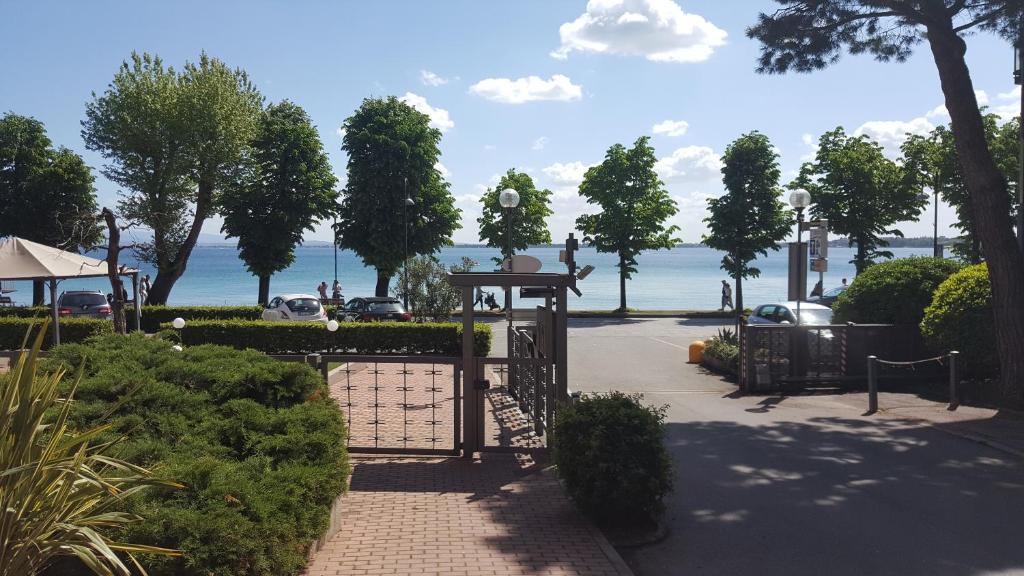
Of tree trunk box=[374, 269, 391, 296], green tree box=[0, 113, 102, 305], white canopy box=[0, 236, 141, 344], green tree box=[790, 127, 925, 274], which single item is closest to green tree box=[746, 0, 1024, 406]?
white canopy box=[0, 236, 141, 344]

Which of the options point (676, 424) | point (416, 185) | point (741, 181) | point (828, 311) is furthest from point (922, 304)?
point (416, 185)

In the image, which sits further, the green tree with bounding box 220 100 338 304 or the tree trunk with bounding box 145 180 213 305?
the green tree with bounding box 220 100 338 304

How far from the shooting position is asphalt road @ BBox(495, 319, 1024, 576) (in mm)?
6340

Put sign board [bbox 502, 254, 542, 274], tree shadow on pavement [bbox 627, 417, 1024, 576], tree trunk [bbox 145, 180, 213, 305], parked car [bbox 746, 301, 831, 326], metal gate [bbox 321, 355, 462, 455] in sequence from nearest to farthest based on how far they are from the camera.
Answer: tree shadow on pavement [bbox 627, 417, 1024, 576]
metal gate [bbox 321, 355, 462, 455]
sign board [bbox 502, 254, 542, 274]
parked car [bbox 746, 301, 831, 326]
tree trunk [bbox 145, 180, 213, 305]

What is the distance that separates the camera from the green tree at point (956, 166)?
1222 inches

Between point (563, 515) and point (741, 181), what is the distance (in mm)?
34200

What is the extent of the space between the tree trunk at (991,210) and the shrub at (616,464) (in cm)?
902

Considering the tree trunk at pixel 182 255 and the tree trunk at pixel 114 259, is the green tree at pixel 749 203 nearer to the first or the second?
the tree trunk at pixel 182 255

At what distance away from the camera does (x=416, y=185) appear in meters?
39.4

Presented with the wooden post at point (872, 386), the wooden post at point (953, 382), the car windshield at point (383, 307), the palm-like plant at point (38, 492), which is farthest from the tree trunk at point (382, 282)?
the palm-like plant at point (38, 492)

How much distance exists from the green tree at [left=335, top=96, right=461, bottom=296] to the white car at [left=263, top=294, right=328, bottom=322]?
37.0ft

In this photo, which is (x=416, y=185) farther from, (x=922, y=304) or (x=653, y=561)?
(x=653, y=561)

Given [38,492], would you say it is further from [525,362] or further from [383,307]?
[383,307]

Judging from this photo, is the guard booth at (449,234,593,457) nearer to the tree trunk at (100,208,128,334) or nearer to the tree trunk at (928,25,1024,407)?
the tree trunk at (928,25,1024,407)
